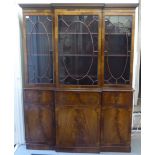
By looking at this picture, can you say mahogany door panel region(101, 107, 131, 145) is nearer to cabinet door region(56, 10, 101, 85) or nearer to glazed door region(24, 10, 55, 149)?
cabinet door region(56, 10, 101, 85)

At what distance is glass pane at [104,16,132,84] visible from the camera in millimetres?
2607

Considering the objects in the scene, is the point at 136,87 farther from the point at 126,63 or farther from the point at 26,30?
the point at 26,30

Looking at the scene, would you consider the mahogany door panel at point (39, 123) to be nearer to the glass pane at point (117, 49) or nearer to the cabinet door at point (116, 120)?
the cabinet door at point (116, 120)

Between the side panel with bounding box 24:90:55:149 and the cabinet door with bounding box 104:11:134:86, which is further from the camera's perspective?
the side panel with bounding box 24:90:55:149

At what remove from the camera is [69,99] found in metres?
2.68

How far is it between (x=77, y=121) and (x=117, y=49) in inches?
43.5

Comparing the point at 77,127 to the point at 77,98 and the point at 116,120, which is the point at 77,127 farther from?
the point at 116,120

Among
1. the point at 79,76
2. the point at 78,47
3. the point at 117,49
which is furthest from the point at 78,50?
the point at 117,49

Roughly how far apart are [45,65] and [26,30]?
522 mm

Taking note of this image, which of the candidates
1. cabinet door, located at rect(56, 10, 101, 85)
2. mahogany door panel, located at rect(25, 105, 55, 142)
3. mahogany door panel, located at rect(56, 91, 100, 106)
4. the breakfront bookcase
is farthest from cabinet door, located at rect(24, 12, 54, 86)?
mahogany door panel, located at rect(25, 105, 55, 142)

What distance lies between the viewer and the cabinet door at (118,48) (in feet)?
8.51

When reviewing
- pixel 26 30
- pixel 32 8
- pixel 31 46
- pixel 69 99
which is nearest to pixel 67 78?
pixel 69 99

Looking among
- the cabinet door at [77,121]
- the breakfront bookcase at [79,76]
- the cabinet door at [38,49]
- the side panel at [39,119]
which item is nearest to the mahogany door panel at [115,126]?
the breakfront bookcase at [79,76]

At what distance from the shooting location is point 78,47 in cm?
268
